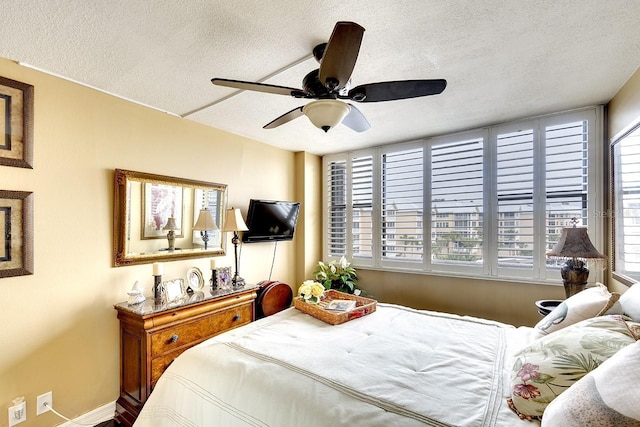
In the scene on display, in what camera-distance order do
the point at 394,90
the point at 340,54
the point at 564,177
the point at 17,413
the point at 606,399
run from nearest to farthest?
1. the point at 606,399
2. the point at 340,54
3. the point at 394,90
4. the point at 17,413
5. the point at 564,177

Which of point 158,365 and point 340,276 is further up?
point 340,276

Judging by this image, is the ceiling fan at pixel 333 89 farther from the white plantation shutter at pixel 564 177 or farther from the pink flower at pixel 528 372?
the white plantation shutter at pixel 564 177

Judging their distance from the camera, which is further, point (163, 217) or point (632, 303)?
point (163, 217)

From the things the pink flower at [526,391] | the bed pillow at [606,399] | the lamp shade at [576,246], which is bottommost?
the pink flower at [526,391]

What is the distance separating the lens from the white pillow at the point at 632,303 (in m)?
1.30

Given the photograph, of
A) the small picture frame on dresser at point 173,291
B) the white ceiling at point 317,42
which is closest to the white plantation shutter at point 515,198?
the white ceiling at point 317,42

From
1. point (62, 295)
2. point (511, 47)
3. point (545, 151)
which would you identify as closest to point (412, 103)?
point (511, 47)

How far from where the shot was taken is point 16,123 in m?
1.90

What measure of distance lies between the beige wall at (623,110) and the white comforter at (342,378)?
123 cm

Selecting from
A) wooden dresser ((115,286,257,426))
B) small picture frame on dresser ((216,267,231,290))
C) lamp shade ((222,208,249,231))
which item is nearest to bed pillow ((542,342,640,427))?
wooden dresser ((115,286,257,426))

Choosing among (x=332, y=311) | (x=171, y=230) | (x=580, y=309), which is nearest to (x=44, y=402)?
(x=171, y=230)

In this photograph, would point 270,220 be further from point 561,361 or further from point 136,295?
point 561,361

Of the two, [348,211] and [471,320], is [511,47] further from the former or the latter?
[348,211]

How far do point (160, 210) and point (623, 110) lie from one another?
3.78 metres
